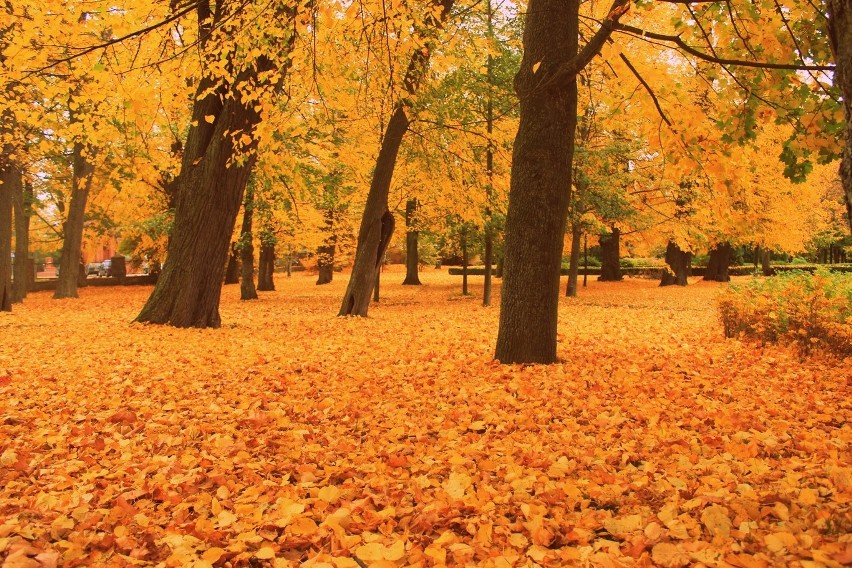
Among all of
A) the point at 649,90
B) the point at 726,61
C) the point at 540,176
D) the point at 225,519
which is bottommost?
the point at 225,519

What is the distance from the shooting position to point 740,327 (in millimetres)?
7965

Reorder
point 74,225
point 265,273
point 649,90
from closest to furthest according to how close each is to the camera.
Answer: point 649,90 < point 74,225 < point 265,273

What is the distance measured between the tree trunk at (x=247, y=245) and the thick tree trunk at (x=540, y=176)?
511 inches

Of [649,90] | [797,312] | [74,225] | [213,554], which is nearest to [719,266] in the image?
[797,312]

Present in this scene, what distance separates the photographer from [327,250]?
98.0ft

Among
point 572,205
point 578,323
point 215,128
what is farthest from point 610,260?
point 215,128

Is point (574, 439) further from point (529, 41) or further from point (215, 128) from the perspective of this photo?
point (215, 128)

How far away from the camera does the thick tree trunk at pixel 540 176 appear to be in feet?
18.7

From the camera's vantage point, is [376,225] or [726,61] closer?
[726,61]

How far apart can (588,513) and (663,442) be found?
119 cm

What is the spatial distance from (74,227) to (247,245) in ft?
16.9

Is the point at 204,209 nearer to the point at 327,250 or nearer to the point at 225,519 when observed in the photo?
the point at 225,519

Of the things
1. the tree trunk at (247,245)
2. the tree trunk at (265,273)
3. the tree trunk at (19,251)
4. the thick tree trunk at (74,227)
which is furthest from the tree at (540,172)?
the tree trunk at (265,273)

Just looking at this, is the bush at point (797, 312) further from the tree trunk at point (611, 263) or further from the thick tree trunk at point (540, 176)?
the tree trunk at point (611, 263)
